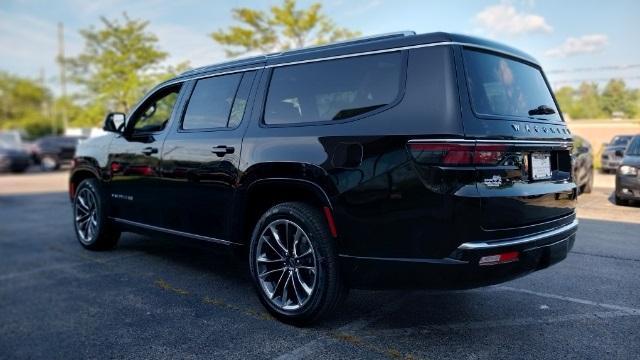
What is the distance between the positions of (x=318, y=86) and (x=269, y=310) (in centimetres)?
163

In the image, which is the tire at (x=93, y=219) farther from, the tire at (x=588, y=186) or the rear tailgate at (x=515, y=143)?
the tire at (x=588, y=186)

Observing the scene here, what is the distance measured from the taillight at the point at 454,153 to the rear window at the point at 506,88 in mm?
241

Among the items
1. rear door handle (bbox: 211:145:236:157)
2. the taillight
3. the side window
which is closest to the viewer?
the taillight

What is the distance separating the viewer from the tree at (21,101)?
68.6 metres

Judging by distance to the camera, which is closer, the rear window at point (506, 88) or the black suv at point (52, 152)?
the rear window at point (506, 88)

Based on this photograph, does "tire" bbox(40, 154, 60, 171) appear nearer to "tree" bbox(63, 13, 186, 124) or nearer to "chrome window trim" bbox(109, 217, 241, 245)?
"tree" bbox(63, 13, 186, 124)

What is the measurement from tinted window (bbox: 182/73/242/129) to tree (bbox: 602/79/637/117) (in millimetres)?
20071

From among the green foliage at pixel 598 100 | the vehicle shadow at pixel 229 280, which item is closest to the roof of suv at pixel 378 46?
the vehicle shadow at pixel 229 280

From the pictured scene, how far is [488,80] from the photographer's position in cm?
299

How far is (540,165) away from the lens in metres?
3.11

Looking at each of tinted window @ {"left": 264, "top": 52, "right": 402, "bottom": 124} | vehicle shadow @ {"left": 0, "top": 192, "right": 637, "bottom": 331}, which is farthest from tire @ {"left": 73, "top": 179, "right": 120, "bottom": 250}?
tinted window @ {"left": 264, "top": 52, "right": 402, "bottom": 124}

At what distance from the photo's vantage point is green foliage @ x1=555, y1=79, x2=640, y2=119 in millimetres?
19716

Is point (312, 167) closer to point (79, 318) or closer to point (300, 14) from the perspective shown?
point (79, 318)

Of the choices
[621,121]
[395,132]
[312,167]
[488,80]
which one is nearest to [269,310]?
[312,167]
